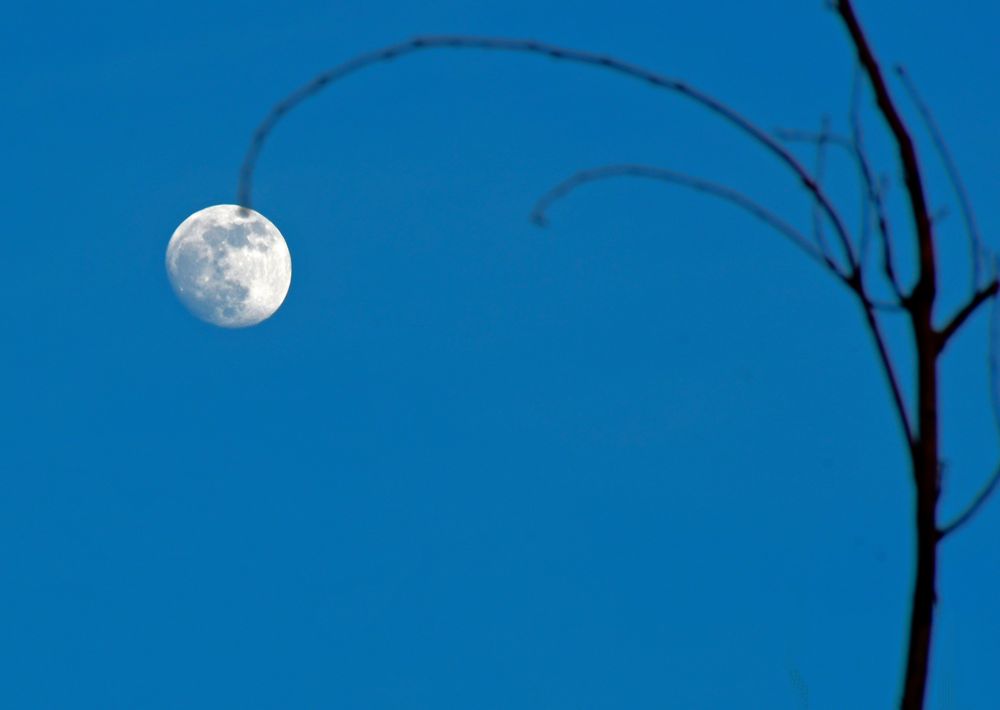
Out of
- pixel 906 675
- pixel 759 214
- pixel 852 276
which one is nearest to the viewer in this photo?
pixel 906 675

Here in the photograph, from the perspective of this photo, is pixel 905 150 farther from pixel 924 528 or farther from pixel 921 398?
pixel 924 528

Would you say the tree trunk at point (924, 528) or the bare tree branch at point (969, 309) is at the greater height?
the bare tree branch at point (969, 309)

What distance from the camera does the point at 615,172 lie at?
1.75 m

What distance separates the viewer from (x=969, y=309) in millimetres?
1715

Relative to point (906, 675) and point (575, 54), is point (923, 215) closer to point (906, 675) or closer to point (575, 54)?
point (575, 54)

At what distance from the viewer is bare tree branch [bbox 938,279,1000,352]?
1.70 meters

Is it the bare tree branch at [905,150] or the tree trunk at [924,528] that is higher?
the bare tree branch at [905,150]

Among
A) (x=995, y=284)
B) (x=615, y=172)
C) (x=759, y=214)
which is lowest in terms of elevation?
(x=995, y=284)

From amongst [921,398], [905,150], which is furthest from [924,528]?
[905,150]

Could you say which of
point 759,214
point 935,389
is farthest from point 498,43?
point 935,389

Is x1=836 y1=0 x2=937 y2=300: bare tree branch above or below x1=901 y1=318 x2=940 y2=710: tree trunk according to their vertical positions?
above

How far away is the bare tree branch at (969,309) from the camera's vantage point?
170cm

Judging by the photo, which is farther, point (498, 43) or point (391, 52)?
point (391, 52)

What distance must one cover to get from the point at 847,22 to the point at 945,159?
0.26 m
